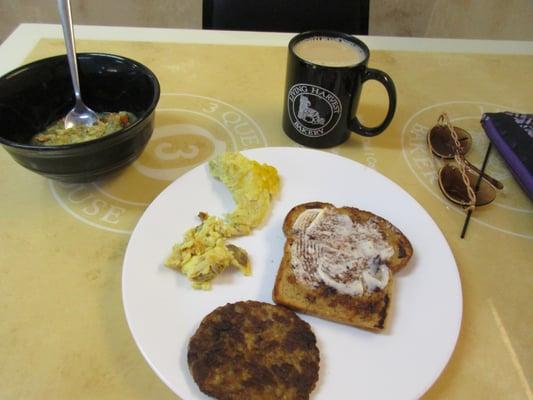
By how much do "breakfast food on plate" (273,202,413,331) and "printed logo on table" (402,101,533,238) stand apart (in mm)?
357

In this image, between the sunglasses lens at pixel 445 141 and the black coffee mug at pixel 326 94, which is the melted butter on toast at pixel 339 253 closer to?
the black coffee mug at pixel 326 94

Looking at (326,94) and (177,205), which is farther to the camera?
(326,94)

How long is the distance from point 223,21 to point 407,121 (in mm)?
1079

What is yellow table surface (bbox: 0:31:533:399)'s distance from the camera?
2.74ft

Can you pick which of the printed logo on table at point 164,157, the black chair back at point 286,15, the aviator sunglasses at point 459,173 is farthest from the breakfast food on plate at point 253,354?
the black chair back at point 286,15

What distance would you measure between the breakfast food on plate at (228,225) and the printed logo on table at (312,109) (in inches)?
10.1

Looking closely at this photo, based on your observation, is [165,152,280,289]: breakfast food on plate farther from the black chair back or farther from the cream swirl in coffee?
the black chair back

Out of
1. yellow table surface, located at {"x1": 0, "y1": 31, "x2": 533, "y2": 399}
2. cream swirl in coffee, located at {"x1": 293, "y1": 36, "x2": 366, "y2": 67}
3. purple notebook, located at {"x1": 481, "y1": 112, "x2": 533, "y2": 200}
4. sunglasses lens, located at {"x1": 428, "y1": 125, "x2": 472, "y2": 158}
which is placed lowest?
yellow table surface, located at {"x1": 0, "y1": 31, "x2": 533, "y2": 399}

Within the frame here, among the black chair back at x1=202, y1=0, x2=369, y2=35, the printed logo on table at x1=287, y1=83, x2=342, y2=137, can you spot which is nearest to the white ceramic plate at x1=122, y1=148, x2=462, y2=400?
the printed logo on table at x1=287, y1=83, x2=342, y2=137

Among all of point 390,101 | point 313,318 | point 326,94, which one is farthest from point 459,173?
point 313,318

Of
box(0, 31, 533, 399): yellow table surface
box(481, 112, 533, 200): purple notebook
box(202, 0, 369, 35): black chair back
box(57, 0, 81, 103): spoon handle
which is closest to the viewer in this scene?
box(0, 31, 533, 399): yellow table surface

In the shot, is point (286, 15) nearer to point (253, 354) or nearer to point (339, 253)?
point (339, 253)

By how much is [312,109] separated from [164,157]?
1.56ft

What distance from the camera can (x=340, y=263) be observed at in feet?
3.02
